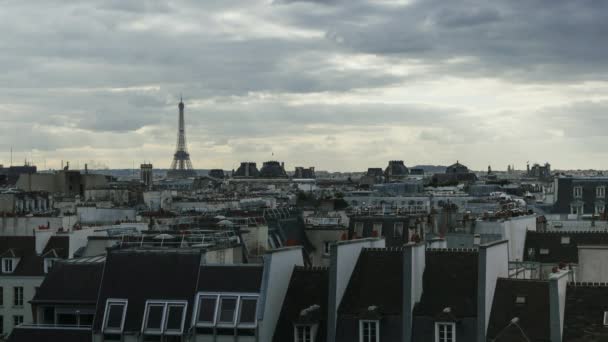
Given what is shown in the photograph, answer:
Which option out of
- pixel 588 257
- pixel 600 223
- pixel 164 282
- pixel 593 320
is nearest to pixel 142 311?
pixel 164 282

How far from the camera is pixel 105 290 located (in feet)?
116

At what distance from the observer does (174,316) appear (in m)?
34.2

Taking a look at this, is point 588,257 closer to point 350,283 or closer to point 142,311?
point 350,283

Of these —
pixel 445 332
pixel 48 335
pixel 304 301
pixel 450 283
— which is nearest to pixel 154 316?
pixel 48 335

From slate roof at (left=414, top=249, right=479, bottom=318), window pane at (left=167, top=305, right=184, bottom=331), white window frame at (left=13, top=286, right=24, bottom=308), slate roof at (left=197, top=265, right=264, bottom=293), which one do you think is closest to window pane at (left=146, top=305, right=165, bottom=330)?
window pane at (left=167, top=305, right=184, bottom=331)

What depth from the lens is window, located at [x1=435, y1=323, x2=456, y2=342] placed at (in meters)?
32.3

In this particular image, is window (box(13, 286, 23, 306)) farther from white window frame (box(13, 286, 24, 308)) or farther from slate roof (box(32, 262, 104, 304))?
slate roof (box(32, 262, 104, 304))

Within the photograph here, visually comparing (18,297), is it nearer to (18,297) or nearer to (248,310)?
(18,297)

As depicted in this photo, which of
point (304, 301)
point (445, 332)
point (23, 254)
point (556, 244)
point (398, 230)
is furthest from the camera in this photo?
point (398, 230)

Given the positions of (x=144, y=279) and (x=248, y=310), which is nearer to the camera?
(x=248, y=310)

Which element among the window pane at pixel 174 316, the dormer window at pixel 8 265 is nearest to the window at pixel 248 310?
the window pane at pixel 174 316

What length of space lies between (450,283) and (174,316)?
29.1ft

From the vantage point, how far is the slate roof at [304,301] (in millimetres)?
33875

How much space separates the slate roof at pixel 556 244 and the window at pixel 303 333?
22.8 m
